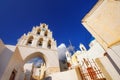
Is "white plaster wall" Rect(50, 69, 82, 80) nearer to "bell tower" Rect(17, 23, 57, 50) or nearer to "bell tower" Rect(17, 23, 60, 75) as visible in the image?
"bell tower" Rect(17, 23, 60, 75)

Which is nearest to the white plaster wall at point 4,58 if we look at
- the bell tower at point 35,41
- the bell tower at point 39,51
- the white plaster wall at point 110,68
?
the bell tower at point 39,51

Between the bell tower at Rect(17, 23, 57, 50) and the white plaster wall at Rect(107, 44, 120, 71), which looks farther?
the bell tower at Rect(17, 23, 57, 50)

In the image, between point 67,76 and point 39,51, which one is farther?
point 39,51

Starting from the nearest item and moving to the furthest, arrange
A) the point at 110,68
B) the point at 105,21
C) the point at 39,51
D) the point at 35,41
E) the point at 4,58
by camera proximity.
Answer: the point at 110,68 → the point at 105,21 → the point at 4,58 → the point at 39,51 → the point at 35,41

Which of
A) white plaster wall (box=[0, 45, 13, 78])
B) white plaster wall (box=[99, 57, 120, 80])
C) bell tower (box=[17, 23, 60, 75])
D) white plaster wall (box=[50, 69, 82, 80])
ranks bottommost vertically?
white plaster wall (box=[99, 57, 120, 80])

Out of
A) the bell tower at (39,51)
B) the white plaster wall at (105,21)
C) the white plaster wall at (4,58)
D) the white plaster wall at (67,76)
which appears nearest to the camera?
the white plaster wall at (105,21)

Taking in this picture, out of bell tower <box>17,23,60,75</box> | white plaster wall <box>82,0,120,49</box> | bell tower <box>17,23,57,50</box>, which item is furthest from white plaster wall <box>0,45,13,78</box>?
white plaster wall <box>82,0,120,49</box>

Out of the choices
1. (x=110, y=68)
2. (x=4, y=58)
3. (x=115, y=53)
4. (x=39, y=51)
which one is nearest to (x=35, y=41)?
(x=39, y=51)

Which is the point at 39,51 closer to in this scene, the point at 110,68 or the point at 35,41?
the point at 35,41

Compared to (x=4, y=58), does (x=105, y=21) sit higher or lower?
higher

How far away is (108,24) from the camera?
5820mm

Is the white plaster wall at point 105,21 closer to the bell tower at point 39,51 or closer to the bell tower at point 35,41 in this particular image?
the bell tower at point 39,51

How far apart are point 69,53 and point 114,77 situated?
3310 cm

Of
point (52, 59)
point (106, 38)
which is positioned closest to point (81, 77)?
point (106, 38)
